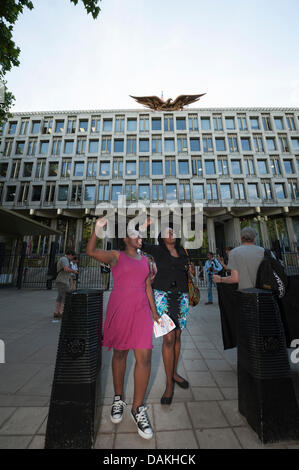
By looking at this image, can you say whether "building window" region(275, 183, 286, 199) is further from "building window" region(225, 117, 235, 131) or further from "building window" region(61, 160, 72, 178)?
"building window" region(61, 160, 72, 178)

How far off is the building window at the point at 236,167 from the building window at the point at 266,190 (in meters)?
3.55

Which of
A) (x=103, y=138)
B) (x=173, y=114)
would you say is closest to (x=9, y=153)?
(x=103, y=138)

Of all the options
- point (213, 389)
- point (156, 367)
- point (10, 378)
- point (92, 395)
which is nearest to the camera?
point (92, 395)

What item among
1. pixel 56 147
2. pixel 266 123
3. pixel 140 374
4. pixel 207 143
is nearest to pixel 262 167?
pixel 266 123

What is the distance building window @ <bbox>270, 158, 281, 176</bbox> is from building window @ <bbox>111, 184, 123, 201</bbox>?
21.7 m

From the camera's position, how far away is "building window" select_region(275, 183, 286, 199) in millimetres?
27125

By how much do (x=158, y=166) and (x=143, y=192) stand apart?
177 inches

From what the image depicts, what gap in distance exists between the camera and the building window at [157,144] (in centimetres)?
2856

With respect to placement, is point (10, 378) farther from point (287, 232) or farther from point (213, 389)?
point (287, 232)

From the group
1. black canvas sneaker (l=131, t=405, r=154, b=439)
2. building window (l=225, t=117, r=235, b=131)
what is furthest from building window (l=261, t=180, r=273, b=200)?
black canvas sneaker (l=131, t=405, r=154, b=439)

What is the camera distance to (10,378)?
276 centimetres

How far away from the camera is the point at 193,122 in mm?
29281
